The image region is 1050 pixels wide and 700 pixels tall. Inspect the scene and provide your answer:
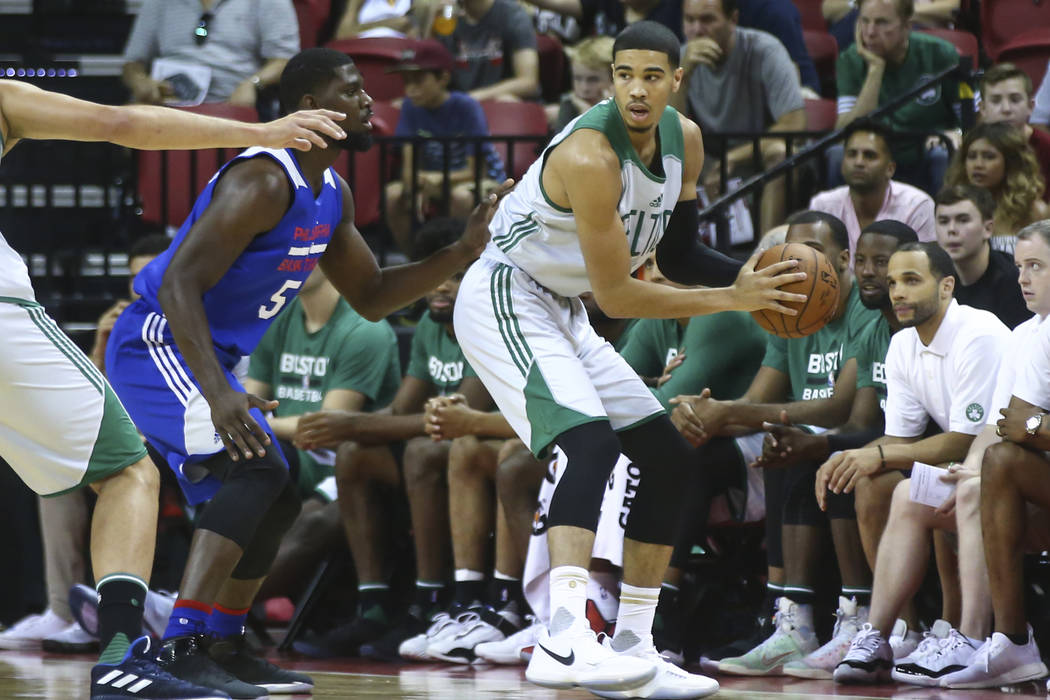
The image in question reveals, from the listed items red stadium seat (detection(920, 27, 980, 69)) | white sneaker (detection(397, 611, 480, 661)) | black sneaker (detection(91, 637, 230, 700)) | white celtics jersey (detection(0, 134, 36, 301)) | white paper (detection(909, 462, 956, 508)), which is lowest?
white sneaker (detection(397, 611, 480, 661))

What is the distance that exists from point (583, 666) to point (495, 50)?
5.94m

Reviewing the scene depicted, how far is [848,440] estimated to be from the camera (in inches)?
219

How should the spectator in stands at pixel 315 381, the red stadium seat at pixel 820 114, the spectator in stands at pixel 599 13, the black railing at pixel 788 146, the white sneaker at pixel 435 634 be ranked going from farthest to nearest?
the spectator in stands at pixel 599 13 → the red stadium seat at pixel 820 114 → the black railing at pixel 788 146 → the spectator in stands at pixel 315 381 → the white sneaker at pixel 435 634

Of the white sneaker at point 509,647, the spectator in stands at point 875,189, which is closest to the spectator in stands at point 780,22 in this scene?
the spectator in stands at point 875,189

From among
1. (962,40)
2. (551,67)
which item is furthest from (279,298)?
(962,40)

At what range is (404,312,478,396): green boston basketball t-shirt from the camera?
6.60m

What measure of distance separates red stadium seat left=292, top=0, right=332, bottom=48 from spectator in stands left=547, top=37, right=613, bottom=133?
2.39 metres

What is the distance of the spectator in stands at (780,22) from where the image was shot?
845cm

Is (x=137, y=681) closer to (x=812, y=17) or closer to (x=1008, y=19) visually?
(x=1008, y=19)

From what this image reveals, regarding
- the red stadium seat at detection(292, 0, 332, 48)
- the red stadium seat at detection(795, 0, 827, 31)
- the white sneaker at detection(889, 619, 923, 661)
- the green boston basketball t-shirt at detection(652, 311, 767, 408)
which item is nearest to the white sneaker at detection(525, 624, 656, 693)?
the white sneaker at detection(889, 619, 923, 661)

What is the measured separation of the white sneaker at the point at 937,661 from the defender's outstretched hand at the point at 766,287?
1570 mm

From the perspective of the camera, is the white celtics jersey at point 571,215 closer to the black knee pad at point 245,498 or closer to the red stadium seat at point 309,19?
the black knee pad at point 245,498

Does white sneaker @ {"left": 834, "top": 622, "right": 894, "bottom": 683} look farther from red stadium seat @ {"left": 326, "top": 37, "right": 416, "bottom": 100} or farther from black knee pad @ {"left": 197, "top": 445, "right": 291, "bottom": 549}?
red stadium seat @ {"left": 326, "top": 37, "right": 416, "bottom": 100}

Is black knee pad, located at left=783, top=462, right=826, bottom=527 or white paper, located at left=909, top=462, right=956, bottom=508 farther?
black knee pad, located at left=783, top=462, right=826, bottom=527
